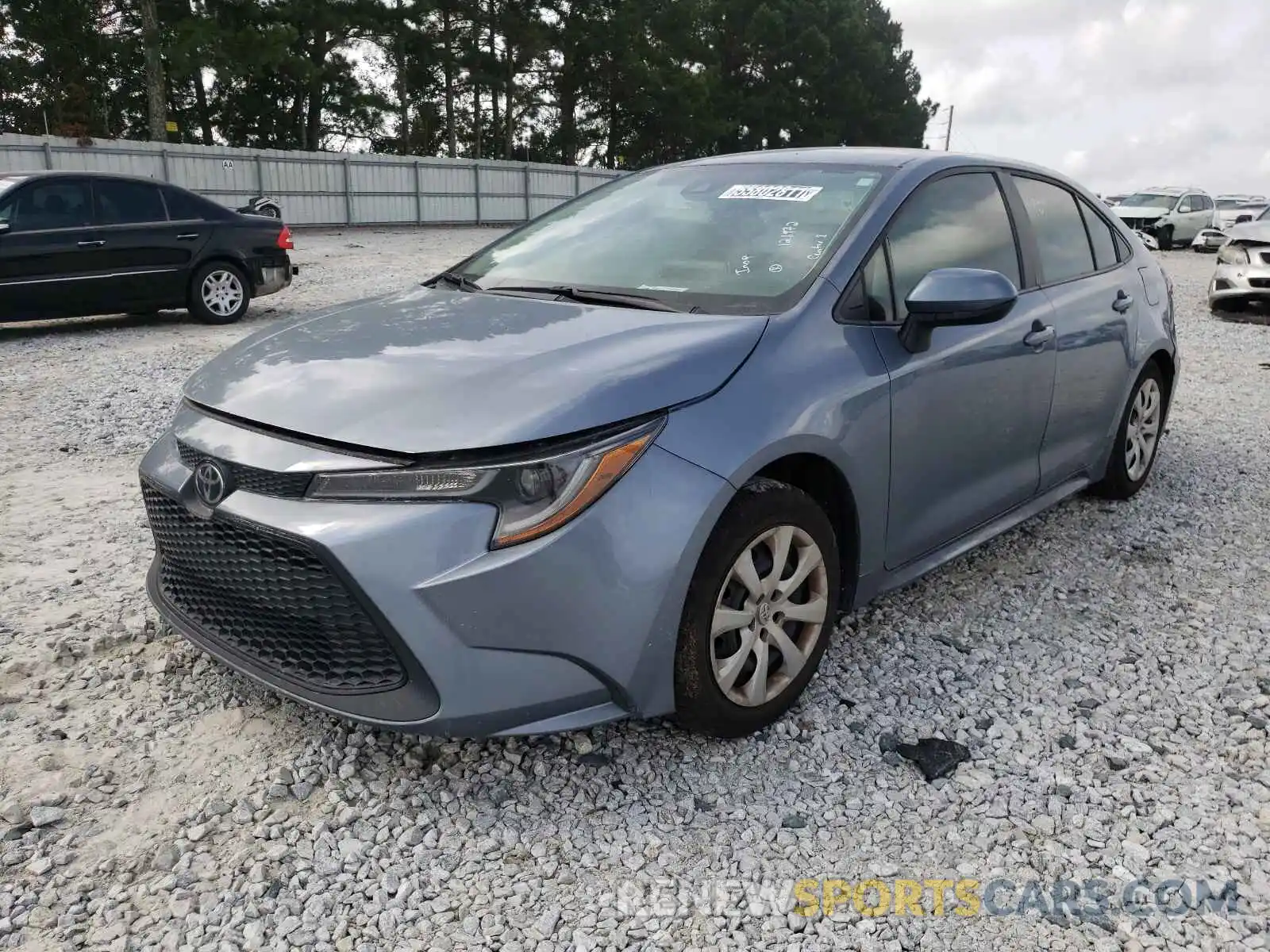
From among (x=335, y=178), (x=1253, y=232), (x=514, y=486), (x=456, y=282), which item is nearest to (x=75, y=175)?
(x=456, y=282)

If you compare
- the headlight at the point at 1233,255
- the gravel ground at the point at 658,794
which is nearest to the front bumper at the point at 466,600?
the gravel ground at the point at 658,794

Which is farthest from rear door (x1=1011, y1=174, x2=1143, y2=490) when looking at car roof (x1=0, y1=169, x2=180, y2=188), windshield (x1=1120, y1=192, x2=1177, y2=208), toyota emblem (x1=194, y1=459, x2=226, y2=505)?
windshield (x1=1120, y1=192, x2=1177, y2=208)

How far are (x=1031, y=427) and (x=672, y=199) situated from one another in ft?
5.17

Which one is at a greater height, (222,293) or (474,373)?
(474,373)

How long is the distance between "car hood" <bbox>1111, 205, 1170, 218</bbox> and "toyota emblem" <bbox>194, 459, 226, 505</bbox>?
94.8 ft

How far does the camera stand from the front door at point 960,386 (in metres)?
3.17

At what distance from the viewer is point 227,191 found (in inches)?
979

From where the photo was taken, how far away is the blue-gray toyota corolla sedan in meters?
2.31

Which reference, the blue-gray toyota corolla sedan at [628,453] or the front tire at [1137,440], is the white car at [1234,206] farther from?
the blue-gray toyota corolla sedan at [628,453]

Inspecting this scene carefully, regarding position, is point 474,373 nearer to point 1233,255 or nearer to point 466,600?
point 466,600

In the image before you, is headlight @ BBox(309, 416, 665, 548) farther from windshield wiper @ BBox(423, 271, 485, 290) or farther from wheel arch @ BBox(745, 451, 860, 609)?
windshield wiper @ BBox(423, 271, 485, 290)

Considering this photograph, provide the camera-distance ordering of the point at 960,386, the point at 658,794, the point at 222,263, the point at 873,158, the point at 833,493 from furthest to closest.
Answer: the point at 222,263
the point at 873,158
the point at 960,386
the point at 833,493
the point at 658,794

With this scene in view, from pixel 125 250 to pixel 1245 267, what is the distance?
41.0 ft

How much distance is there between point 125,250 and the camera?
975cm
